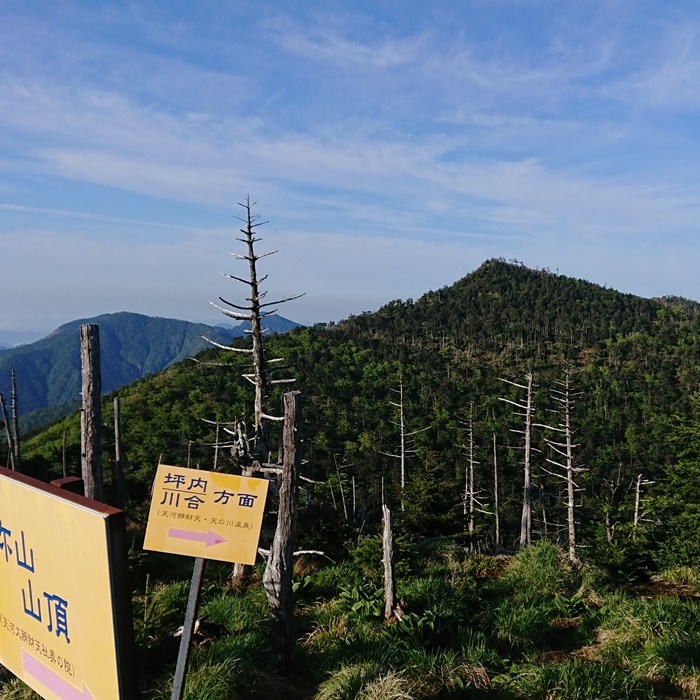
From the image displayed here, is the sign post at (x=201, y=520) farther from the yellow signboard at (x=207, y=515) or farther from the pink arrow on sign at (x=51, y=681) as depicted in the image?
the pink arrow on sign at (x=51, y=681)

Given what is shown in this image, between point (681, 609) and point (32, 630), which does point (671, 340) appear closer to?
point (681, 609)

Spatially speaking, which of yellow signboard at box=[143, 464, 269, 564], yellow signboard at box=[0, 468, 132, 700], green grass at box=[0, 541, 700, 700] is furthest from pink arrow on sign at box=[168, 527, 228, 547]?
green grass at box=[0, 541, 700, 700]

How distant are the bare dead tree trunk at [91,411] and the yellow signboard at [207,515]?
4.29 metres

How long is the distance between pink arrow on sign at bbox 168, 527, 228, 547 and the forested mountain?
8439 millimetres

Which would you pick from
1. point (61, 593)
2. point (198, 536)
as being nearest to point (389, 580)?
point (198, 536)

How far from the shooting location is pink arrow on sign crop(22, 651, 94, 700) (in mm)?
2369

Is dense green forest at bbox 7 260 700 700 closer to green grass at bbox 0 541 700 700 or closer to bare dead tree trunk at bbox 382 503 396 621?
green grass at bbox 0 541 700 700

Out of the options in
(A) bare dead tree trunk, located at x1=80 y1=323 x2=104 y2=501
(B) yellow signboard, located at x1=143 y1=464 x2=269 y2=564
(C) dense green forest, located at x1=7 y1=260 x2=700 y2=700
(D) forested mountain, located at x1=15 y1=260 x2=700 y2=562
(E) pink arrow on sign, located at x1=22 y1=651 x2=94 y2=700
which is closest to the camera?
(E) pink arrow on sign, located at x1=22 y1=651 x2=94 y2=700

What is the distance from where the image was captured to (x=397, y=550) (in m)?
8.70

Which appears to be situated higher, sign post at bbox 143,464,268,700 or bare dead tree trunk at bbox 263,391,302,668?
sign post at bbox 143,464,268,700

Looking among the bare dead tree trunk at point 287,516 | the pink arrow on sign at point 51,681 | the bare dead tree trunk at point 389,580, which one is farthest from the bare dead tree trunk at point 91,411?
the pink arrow on sign at point 51,681

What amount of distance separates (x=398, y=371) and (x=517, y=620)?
71.9m

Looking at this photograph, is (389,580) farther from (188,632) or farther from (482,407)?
(482,407)

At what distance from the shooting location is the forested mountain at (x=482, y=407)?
2153 cm
